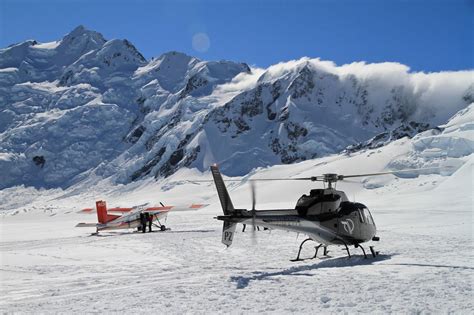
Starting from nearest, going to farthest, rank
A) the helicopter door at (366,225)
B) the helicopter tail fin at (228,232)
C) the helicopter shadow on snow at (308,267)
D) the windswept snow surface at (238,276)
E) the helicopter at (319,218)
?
the windswept snow surface at (238,276)
the helicopter shadow on snow at (308,267)
the helicopter at (319,218)
the helicopter tail fin at (228,232)
the helicopter door at (366,225)

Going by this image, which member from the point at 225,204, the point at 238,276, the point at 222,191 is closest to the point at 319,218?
the point at 225,204

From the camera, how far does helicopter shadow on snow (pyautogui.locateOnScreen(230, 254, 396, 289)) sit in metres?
11.9

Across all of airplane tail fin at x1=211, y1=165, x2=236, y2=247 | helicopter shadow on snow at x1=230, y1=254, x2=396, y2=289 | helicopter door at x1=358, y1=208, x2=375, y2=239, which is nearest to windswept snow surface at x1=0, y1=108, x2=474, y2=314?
helicopter shadow on snow at x1=230, y1=254, x2=396, y2=289

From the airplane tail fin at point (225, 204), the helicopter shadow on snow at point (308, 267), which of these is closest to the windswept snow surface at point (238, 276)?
the helicopter shadow on snow at point (308, 267)

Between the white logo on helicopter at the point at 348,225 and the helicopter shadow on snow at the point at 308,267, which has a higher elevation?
the white logo on helicopter at the point at 348,225

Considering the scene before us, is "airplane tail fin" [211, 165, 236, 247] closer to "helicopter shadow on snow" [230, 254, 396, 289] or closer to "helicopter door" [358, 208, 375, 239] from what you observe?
"helicopter shadow on snow" [230, 254, 396, 289]

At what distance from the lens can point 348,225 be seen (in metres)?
15.2

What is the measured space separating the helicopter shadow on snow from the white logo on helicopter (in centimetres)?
89

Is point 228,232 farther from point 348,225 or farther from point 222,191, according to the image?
point 348,225

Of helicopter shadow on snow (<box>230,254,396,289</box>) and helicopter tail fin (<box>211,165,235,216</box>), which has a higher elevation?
helicopter tail fin (<box>211,165,235,216</box>)

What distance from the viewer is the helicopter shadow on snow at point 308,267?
1195 centimetres

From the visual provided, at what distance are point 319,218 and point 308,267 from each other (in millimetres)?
1832

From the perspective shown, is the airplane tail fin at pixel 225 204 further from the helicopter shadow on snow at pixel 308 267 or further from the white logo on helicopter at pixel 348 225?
the white logo on helicopter at pixel 348 225

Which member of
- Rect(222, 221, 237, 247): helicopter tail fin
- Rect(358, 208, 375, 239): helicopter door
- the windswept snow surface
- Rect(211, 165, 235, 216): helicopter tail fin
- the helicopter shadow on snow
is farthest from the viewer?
Rect(358, 208, 375, 239): helicopter door
